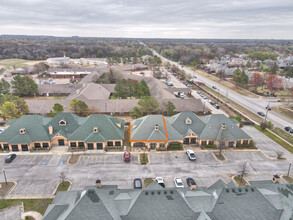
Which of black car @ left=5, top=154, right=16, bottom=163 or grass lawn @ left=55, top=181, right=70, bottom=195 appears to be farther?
black car @ left=5, top=154, right=16, bottom=163

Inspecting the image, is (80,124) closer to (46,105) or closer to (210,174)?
(46,105)

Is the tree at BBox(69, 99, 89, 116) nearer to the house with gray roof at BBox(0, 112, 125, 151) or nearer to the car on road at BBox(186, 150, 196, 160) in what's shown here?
the house with gray roof at BBox(0, 112, 125, 151)

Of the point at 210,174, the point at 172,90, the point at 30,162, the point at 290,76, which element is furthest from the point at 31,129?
the point at 290,76

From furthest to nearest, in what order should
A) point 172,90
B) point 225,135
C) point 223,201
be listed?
point 172,90, point 225,135, point 223,201

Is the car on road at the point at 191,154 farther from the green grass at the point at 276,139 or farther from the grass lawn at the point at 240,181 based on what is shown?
the green grass at the point at 276,139

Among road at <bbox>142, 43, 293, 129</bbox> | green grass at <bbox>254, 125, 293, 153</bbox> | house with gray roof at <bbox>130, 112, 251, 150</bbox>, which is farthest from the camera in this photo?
road at <bbox>142, 43, 293, 129</bbox>

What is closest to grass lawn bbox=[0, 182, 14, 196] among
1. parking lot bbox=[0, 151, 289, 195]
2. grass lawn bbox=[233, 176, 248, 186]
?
parking lot bbox=[0, 151, 289, 195]
